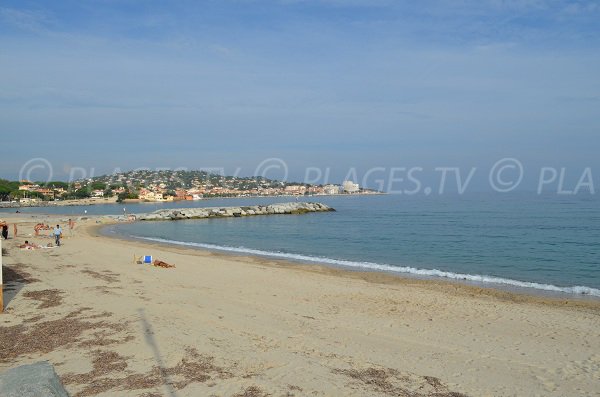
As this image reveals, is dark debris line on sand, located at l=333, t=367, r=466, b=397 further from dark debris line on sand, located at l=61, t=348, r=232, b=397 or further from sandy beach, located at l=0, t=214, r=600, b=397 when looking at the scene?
dark debris line on sand, located at l=61, t=348, r=232, b=397

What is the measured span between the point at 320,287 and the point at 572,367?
7.95m

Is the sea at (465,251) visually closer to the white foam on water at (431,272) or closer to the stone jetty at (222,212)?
the white foam on water at (431,272)

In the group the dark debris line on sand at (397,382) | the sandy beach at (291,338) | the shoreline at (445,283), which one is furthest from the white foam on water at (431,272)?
the dark debris line on sand at (397,382)

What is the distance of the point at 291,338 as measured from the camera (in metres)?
8.38

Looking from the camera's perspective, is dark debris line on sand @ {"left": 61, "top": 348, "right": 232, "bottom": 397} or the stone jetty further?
the stone jetty

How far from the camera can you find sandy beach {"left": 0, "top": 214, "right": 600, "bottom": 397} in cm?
629

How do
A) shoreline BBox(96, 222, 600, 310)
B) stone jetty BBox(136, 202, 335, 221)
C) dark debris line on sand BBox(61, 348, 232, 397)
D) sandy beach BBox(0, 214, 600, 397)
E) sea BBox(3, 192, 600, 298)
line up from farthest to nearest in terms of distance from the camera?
1. stone jetty BBox(136, 202, 335, 221)
2. sea BBox(3, 192, 600, 298)
3. shoreline BBox(96, 222, 600, 310)
4. sandy beach BBox(0, 214, 600, 397)
5. dark debris line on sand BBox(61, 348, 232, 397)

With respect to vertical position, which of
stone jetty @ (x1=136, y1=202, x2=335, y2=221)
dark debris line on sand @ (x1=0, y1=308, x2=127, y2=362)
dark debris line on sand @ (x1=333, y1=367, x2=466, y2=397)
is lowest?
stone jetty @ (x1=136, y1=202, x2=335, y2=221)

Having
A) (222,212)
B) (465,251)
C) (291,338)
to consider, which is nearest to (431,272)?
(465,251)

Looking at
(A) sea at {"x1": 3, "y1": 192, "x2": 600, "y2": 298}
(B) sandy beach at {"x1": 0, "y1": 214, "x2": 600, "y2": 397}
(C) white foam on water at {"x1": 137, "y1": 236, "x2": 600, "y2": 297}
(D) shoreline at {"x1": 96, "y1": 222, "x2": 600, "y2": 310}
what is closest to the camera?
(B) sandy beach at {"x1": 0, "y1": 214, "x2": 600, "y2": 397}

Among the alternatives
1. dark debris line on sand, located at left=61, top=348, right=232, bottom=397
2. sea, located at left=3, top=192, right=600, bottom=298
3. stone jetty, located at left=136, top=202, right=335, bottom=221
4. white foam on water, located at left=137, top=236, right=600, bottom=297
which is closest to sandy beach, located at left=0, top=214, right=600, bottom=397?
dark debris line on sand, located at left=61, top=348, right=232, bottom=397

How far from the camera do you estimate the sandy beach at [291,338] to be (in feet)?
20.6

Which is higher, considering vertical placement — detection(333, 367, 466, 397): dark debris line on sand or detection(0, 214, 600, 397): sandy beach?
detection(333, 367, 466, 397): dark debris line on sand

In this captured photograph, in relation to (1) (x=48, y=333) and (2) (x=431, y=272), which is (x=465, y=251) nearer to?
(2) (x=431, y=272)
